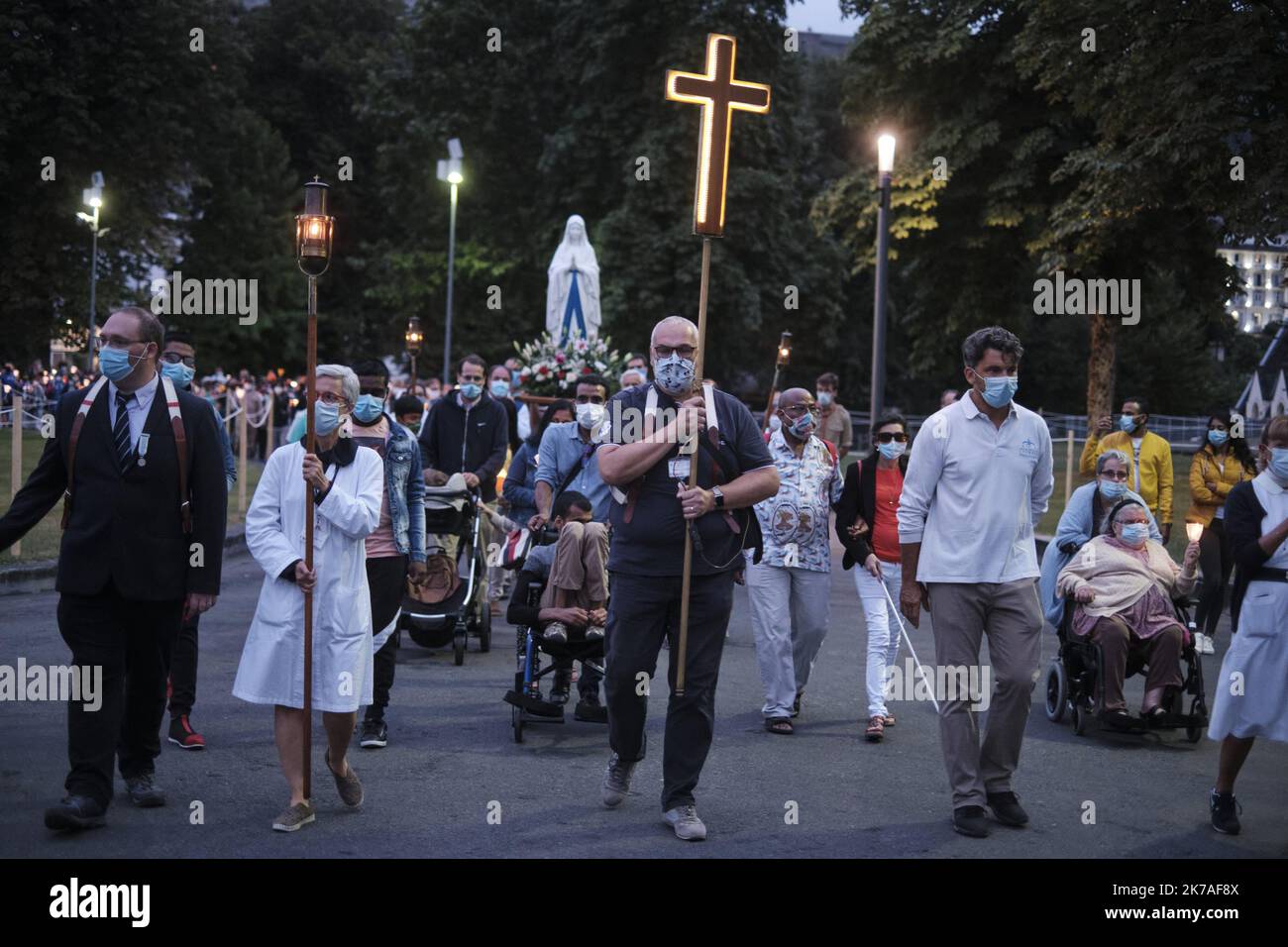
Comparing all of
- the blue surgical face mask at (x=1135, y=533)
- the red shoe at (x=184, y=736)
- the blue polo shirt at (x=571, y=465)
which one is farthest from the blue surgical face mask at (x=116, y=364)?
the blue surgical face mask at (x=1135, y=533)

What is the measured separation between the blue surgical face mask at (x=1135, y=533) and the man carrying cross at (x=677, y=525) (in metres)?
3.91

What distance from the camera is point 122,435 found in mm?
6930

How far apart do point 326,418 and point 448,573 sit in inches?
167

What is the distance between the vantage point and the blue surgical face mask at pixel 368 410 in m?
8.60

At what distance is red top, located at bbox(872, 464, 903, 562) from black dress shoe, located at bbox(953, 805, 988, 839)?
10.1ft

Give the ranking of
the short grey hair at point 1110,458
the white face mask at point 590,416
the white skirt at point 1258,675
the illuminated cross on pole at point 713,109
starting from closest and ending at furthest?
1. the white skirt at point 1258,675
2. the illuminated cross on pole at point 713,109
3. the short grey hair at point 1110,458
4. the white face mask at point 590,416

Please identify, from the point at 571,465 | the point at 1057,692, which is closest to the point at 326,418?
the point at 571,465

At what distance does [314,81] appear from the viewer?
Answer: 58062 millimetres

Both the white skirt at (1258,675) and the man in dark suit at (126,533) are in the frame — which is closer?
the man in dark suit at (126,533)

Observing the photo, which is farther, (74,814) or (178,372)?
(178,372)

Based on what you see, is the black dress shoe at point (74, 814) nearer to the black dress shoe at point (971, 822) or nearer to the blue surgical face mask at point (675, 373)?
the blue surgical face mask at point (675, 373)

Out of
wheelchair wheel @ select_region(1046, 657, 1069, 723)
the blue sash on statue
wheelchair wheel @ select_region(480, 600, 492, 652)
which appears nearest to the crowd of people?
wheelchair wheel @ select_region(1046, 657, 1069, 723)

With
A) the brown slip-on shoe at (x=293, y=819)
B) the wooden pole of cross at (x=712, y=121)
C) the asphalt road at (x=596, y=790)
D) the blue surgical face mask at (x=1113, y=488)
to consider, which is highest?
the wooden pole of cross at (x=712, y=121)

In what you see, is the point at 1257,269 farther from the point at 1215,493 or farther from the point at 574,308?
the point at 1215,493
